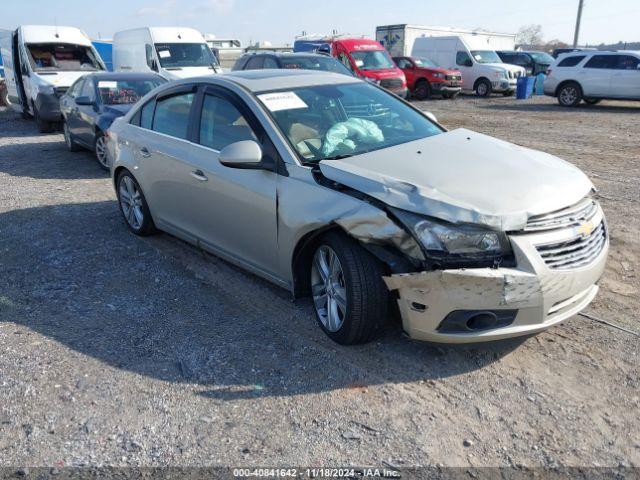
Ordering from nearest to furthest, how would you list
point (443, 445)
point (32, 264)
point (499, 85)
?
point (443, 445) < point (32, 264) < point (499, 85)

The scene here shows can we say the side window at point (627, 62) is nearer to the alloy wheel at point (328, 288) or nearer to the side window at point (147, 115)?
the side window at point (147, 115)

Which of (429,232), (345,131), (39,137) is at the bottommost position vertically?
(39,137)

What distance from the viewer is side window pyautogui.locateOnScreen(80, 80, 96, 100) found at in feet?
32.7

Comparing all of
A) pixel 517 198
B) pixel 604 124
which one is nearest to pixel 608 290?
pixel 517 198

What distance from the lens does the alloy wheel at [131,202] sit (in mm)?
5934

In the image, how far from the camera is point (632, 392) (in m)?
3.23

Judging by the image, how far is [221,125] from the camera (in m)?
4.55

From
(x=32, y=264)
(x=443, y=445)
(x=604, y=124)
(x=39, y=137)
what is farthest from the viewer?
(x=604, y=124)

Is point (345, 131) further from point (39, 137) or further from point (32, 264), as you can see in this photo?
point (39, 137)

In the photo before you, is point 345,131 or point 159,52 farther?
point 159,52

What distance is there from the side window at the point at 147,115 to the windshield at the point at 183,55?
10288 mm

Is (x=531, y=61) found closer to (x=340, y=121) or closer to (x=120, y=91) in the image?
(x=120, y=91)

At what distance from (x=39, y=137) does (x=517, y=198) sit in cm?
1309

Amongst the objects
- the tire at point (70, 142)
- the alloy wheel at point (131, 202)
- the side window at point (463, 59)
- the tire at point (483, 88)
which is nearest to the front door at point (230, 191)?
the alloy wheel at point (131, 202)
